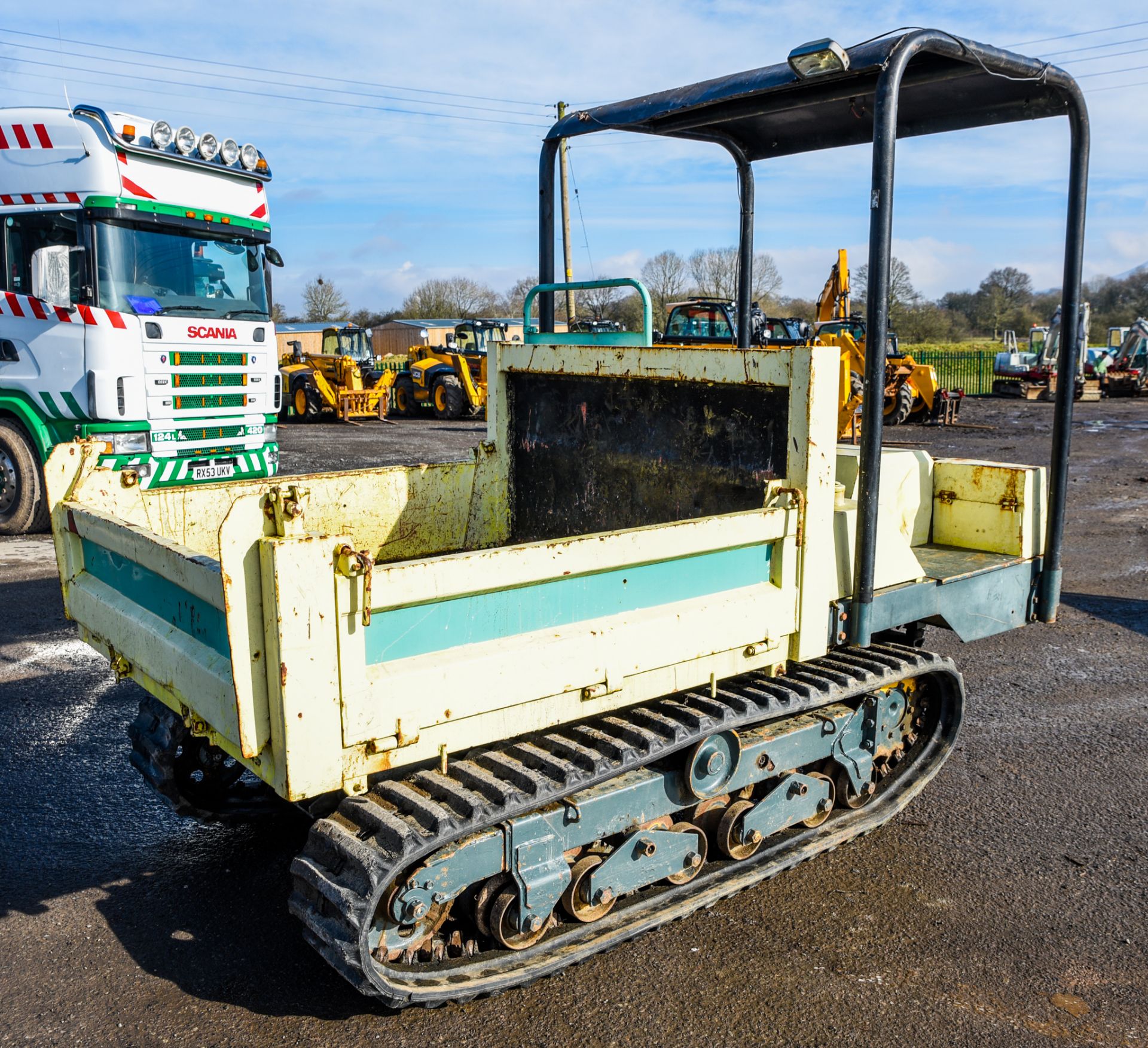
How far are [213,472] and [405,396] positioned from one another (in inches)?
605

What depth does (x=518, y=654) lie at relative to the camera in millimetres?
2910

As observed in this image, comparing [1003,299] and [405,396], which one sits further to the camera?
[1003,299]

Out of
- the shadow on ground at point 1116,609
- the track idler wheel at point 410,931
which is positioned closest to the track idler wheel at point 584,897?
the track idler wheel at point 410,931

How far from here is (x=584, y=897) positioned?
3324 millimetres

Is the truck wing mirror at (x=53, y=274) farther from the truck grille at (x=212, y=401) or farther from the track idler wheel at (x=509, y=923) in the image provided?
the track idler wheel at (x=509, y=923)

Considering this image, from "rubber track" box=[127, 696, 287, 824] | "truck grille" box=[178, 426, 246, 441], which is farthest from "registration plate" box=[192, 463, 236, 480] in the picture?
"rubber track" box=[127, 696, 287, 824]

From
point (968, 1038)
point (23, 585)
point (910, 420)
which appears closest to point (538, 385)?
point (968, 1038)

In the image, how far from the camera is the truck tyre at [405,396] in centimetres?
2475

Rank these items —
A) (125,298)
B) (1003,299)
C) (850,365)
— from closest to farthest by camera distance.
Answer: (125,298) < (850,365) < (1003,299)

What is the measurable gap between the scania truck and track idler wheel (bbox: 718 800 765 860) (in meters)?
6.79

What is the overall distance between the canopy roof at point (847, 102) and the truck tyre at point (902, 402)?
16866mm

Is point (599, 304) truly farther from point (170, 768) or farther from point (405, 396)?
point (170, 768)

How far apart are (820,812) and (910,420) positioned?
20.0m

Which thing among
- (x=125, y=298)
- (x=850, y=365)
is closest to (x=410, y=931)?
(x=125, y=298)
